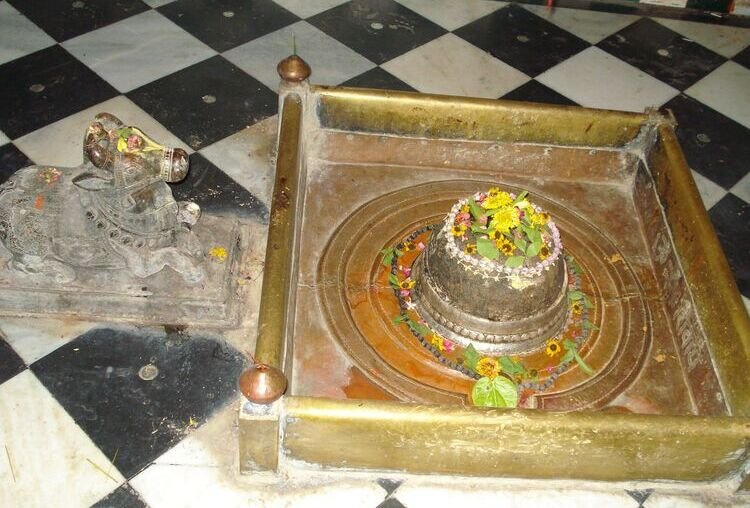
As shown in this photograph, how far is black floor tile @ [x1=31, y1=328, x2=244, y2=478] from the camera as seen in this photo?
219cm

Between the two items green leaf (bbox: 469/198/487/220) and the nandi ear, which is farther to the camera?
green leaf (bbox: 469/198/487/220)

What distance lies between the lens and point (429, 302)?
8.21ft

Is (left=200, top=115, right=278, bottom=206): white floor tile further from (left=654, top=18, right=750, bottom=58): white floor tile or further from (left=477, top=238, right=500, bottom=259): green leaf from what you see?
(left=654, top=18, right=750, bottom=58): white floor tile

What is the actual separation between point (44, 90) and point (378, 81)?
167cm

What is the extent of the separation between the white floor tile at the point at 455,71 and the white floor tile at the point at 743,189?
1212 millimetres

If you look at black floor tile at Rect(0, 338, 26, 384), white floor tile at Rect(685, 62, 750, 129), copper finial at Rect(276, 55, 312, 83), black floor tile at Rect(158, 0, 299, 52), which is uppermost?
copper finial at Rect(276, 55, 312, 83)

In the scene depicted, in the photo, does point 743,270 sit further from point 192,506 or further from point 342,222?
point 192,506

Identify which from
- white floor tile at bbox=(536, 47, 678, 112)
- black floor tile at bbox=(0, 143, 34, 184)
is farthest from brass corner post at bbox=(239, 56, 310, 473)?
white floor tile at bbox=(536, 47, 678, 112)

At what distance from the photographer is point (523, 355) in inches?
96.7

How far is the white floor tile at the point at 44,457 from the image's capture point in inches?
80.5

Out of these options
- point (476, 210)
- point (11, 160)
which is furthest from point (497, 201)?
point (11, 160)

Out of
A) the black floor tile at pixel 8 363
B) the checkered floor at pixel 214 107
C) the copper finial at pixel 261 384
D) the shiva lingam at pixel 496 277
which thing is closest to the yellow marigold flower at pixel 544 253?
the shiva lingam at pixel 496 277

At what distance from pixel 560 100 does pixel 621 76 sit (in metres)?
0.52

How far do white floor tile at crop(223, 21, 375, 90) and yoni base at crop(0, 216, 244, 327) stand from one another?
Result: 1504 mm
